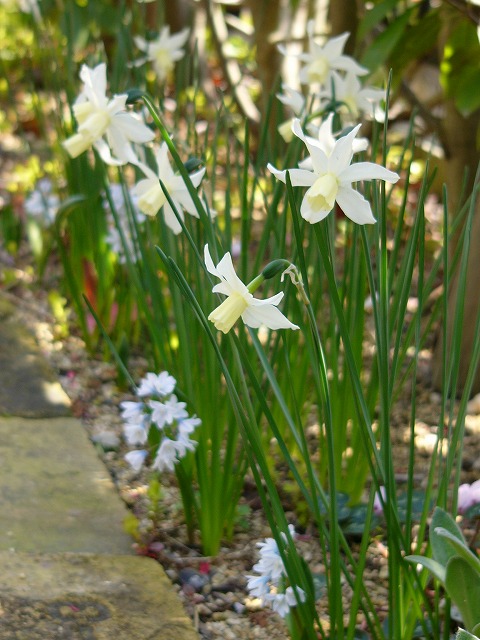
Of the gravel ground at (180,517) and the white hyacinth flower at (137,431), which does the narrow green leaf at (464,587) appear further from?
the white hyacinth flower at (137,431)

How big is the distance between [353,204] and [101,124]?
1.89 feet

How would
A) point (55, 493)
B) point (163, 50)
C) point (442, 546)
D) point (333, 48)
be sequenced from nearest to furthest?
point (442, 546), point (55, 493), point (333, 48), point (163, 50)

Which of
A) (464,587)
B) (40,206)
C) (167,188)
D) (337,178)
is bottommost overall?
(464,587)

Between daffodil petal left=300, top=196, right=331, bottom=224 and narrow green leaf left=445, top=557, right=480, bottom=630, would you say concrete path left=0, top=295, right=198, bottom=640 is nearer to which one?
narrow green leaf left=445, top=557, right=480, bottom=630

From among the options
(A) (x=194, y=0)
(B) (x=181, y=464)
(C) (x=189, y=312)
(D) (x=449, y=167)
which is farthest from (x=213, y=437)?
(A) (x=194, y=0)

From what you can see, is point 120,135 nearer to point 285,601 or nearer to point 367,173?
point 367,173

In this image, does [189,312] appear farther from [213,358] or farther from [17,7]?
[17,7]

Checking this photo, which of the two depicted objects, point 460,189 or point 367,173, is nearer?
point 367,173

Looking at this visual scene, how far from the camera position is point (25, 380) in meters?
2.13

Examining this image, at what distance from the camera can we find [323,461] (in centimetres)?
172

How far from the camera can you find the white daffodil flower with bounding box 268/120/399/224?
3.55 feet

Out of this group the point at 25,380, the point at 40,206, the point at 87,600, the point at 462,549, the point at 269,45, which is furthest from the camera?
the point at 269,45

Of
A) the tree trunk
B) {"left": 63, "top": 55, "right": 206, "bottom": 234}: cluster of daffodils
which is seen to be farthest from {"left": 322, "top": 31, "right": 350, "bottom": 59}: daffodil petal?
{"left": 63, "top": 55, "right": 206, "bottom": 234}: cluster of daffodils

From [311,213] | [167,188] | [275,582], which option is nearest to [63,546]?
[275,582]
